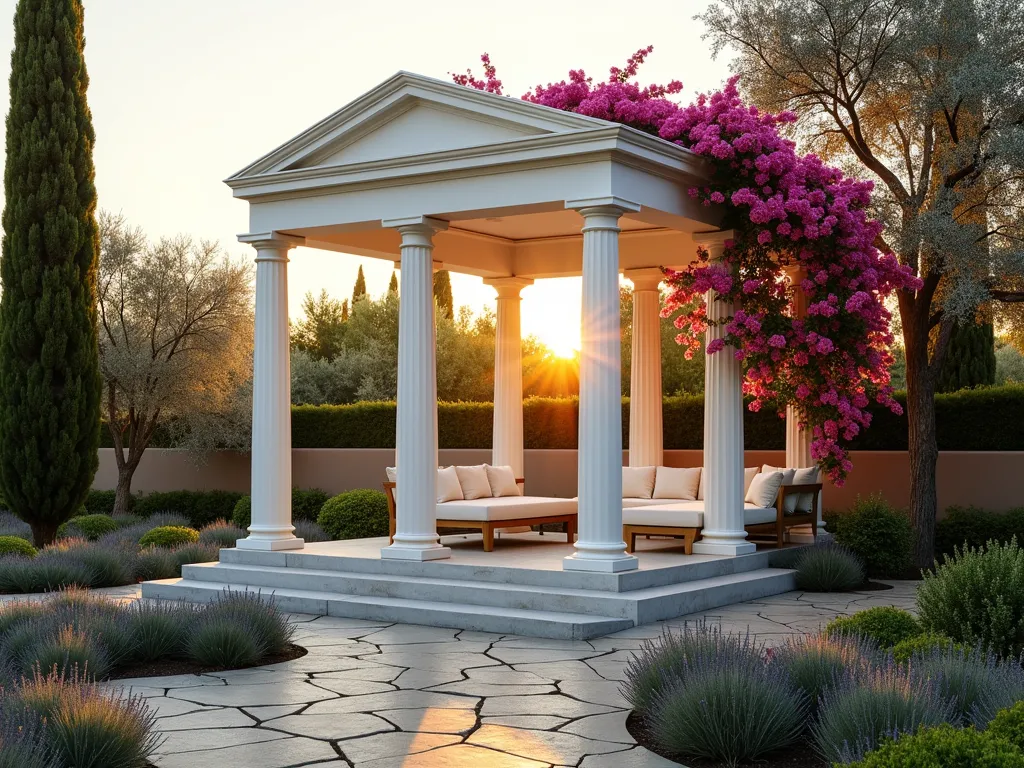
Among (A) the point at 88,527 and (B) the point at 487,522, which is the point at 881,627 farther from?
(A) the point at 88,527

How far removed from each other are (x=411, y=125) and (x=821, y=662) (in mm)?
7784

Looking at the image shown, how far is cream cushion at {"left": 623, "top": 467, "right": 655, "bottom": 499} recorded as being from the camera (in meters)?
15.0

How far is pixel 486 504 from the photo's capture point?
1330cm

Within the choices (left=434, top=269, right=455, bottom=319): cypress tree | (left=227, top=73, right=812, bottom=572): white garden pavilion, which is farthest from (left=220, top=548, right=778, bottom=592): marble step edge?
→ (left=434, top=269, right=455, bottom=319): cypress tree

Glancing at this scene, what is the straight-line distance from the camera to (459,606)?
443 inches

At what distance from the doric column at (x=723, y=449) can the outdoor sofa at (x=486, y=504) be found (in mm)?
1986

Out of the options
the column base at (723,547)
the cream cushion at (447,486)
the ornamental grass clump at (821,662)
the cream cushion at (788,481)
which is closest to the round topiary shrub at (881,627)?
A: the ornamental grass clump at (821,662)

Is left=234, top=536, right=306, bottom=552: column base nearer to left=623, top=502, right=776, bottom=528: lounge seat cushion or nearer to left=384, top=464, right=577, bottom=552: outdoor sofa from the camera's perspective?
left=384, top=464, right=577, bottom=552: outdoor sofa

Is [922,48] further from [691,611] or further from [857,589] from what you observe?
[691,611]

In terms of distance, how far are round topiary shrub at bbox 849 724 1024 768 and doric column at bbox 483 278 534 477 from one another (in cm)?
1141

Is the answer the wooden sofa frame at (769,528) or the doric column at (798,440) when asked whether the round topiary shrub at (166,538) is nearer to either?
the wooden sofa frame at (769,528)

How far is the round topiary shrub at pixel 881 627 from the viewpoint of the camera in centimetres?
775

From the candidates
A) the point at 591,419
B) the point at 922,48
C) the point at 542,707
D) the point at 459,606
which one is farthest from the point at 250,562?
the point at 922,48

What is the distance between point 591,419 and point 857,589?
13.4 ft
